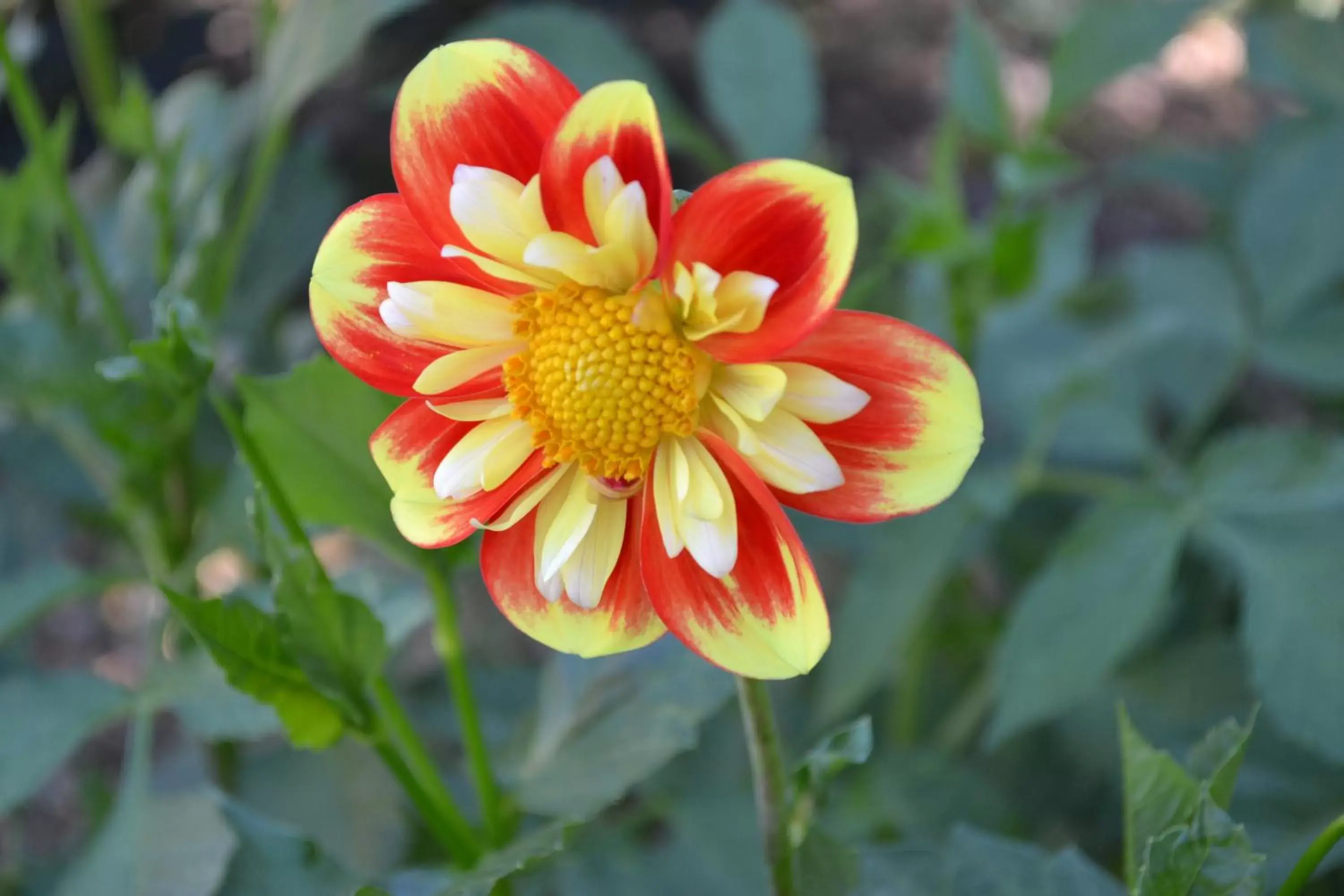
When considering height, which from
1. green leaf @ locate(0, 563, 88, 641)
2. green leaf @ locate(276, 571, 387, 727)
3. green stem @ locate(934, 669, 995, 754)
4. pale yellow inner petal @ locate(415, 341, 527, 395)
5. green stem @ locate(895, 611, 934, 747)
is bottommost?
green stem @ locate(934, 669, 995, 754)

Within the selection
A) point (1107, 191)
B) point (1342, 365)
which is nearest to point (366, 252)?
point (1342, 365)

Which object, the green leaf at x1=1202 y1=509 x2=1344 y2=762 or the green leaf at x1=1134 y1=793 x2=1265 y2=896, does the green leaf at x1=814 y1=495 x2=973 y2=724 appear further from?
the green leaf at x1=1134 y1=793 x2=1265 y2=896

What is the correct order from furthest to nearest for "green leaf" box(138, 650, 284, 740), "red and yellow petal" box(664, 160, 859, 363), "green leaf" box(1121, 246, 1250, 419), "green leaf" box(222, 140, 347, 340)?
"green leaf" box(222, 140, 347, 340) < "green leaf" box(1121, 246, 1250, 419) < "green leaf" box(138, 650, 284, 740) < "red and yellow petal" box(664, 160, 859, 363)

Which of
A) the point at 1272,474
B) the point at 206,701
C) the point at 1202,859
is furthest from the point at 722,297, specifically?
the point at 1272,474

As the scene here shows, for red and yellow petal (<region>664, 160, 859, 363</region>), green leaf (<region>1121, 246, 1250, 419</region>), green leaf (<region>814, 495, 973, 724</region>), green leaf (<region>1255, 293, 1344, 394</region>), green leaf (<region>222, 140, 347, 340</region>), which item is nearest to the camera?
red and yellow petal (<region>664, 160, 859, 363</region>)

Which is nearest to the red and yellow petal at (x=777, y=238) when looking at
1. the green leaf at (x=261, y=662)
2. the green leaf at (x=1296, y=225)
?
the green leaf at (x=261, y=662)

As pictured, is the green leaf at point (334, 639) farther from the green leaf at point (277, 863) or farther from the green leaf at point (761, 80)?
the green leaf at point (761, 80)

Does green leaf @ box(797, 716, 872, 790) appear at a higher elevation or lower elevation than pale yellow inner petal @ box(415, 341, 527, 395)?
lower

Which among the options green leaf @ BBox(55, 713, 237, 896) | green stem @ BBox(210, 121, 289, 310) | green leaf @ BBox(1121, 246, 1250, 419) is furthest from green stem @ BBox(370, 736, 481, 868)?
green leaf @ BBox(1121, 246, 1250, 419)

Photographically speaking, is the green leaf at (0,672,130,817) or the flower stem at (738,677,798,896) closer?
the flower stem at (738,677,798,896)
